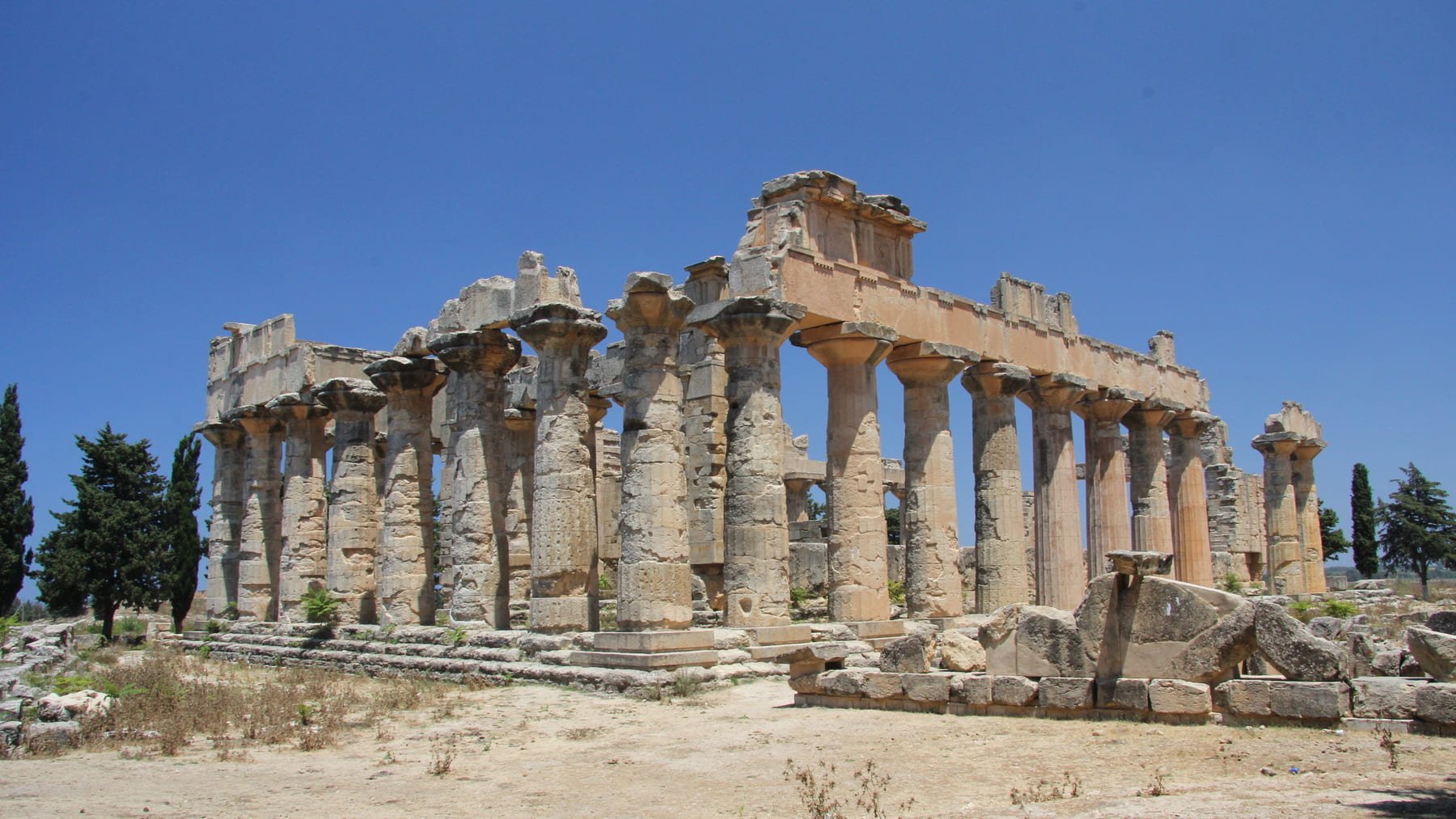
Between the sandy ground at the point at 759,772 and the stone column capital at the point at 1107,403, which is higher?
the stone column capital at the point at 1107,403

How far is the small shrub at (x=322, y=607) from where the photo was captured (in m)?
21.7

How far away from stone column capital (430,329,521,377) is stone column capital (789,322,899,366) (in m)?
4.81

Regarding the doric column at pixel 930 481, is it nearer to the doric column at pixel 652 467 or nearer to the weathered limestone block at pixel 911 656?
the doric column at pixel 652 467

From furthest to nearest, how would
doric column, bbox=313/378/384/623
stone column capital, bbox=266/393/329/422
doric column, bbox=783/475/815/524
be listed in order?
1. doric column, bbox=783/475/815/524
2. stone column capital, bbox=266/393/329/422
3. doric column, bbox=313/378/384/623

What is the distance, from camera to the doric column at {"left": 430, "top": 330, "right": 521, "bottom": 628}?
19281 mm

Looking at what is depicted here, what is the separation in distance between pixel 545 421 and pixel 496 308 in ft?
7.89

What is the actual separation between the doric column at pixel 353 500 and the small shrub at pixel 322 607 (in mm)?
177

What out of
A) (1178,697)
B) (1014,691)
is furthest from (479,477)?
(1178,697)

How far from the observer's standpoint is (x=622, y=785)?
380 inches

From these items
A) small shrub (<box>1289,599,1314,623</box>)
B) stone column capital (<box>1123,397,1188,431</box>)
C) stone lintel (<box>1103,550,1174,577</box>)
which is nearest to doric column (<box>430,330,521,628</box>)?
stone lintel (<box>1103,550,1174,577</box>)

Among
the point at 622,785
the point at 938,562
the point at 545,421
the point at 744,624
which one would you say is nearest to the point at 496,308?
the point at 545,421

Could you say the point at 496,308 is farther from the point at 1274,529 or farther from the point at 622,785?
the point at 1274,529

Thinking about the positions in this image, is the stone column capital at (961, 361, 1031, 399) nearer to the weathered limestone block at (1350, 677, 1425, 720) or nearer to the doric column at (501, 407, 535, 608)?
the doric column at (501, 407, 535, 608)

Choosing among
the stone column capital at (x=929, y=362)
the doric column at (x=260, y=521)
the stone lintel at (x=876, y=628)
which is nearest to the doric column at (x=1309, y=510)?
the stone column capital at (x=929, y=362)
